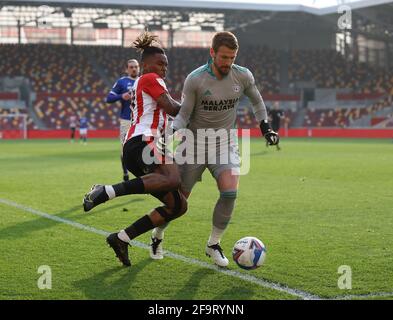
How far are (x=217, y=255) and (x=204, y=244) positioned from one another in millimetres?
835

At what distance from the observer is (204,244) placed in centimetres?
644

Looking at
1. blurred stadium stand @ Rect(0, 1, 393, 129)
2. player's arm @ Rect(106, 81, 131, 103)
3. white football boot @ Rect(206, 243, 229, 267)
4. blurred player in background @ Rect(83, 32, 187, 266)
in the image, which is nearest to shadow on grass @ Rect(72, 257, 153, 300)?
blurred player in background @ Rect(83, 32, 187, 266)

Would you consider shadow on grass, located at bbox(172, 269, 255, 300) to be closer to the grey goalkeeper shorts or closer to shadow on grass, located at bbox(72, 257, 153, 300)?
shadow on grass, located at bbox(72, 257, 153, 300)

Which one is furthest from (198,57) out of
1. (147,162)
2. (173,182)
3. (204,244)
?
(173,182)

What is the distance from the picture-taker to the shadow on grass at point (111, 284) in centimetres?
457

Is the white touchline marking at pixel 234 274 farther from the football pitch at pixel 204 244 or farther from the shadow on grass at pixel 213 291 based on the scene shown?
the shadow on grass at pixel 213 291

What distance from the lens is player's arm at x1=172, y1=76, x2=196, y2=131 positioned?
5695mm

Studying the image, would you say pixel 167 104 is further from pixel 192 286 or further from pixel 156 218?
pixel 192 286

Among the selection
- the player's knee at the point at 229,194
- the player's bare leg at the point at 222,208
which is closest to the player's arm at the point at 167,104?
the player's bare leg at the point at 222,208

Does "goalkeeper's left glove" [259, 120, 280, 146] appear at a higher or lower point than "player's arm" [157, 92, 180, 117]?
lower

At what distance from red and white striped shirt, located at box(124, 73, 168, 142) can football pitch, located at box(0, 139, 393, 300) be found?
119 centimetres

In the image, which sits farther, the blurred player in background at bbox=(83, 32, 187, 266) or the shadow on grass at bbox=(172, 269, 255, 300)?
the blurred player in background at bbox=(83, 32, 187, 266)
